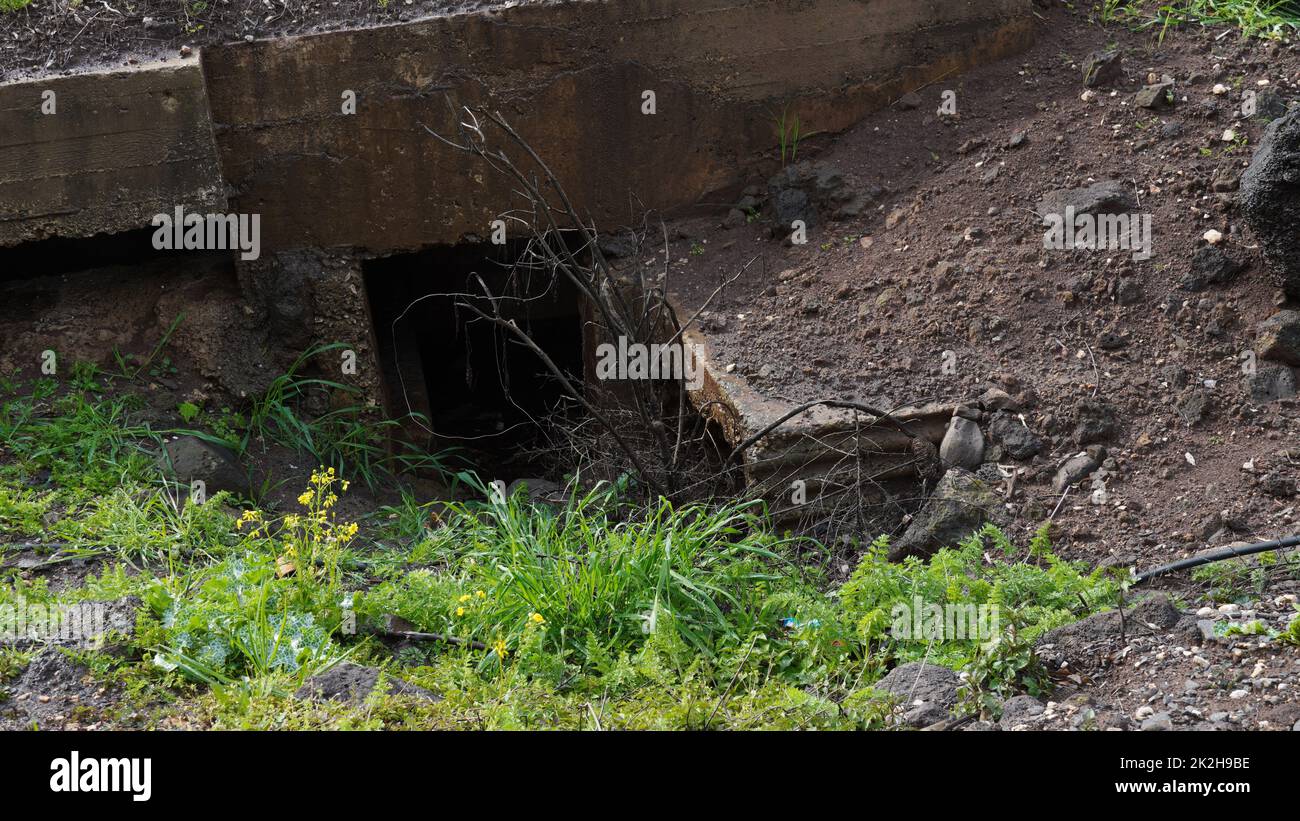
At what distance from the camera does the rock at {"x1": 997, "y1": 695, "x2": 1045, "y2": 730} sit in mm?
3047

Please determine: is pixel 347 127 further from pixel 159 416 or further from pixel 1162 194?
pixel 1162 194

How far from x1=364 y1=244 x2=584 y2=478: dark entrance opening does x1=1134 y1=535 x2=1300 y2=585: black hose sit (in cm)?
316

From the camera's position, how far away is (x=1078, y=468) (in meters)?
4.46

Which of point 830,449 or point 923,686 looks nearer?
point 923,686

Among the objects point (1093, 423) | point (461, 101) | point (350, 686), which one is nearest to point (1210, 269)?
point (1093, 423)

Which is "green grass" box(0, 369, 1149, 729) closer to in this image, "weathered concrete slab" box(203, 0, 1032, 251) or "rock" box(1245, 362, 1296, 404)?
"rock" box(1245, 362, 1296, 404)

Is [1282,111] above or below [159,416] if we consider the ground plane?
above

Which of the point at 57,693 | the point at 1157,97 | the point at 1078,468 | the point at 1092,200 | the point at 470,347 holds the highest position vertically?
the point at 1157,97

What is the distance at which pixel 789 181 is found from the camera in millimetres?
6004

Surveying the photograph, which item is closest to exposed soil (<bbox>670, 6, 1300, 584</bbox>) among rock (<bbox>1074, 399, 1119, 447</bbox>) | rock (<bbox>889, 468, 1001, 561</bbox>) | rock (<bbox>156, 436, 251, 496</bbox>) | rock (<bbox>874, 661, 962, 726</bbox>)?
rock (<bbox>1074, 399, 1119, 447</bbox>)

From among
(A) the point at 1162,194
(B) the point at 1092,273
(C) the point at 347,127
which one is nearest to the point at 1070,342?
(B) the point at 1092,273

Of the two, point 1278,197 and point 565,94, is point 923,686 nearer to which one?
point 1278,197

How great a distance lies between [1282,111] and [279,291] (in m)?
4.83

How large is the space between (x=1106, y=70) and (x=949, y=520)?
110 inches
